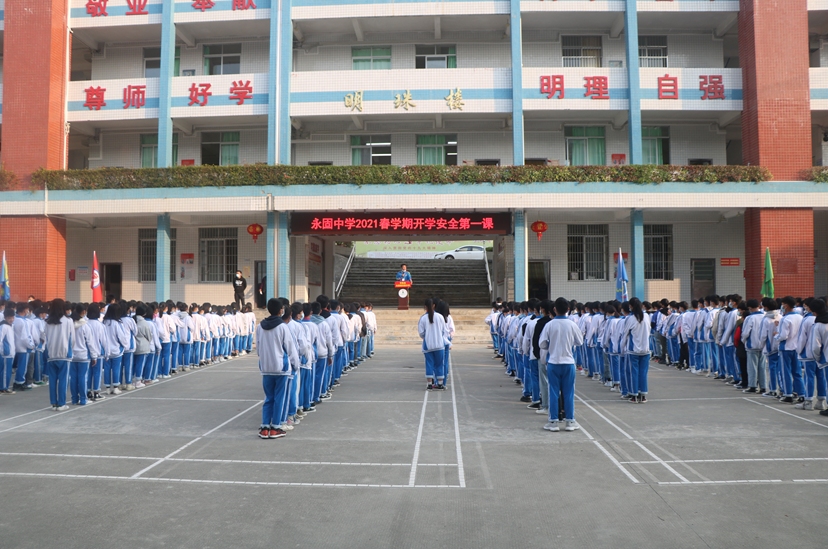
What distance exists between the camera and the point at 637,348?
27.7 feet

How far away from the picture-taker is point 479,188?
17.5 metres

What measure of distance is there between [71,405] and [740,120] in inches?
822

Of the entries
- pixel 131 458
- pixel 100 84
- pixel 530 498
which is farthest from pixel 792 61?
pixel 100 84

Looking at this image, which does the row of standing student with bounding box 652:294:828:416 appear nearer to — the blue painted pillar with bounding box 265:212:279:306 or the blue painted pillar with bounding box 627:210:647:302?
the blue painted pillar with bounding box 627:210:647:302

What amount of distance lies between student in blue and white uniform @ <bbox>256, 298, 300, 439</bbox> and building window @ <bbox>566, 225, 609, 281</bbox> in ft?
50.4

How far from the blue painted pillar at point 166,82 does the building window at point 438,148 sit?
860cm

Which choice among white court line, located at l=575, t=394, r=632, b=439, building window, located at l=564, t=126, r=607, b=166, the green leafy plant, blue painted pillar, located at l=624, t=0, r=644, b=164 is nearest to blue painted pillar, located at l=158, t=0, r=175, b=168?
the green leafy plant

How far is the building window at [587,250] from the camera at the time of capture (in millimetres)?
20328

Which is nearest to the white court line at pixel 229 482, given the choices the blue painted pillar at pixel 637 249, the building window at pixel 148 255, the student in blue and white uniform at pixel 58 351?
the student in blue and white uniform at pixel 58 351

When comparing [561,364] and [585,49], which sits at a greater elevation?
[585,49]

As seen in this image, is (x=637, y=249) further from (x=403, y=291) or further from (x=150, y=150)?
(x=150, y=150)

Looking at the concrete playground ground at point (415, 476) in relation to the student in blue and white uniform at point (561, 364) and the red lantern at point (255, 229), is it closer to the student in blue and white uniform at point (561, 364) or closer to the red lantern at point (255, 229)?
the student in blue and white uniform at point (561, 364)

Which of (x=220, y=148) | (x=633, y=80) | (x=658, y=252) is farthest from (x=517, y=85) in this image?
(x=220, y=148)

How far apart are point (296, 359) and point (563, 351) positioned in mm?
3245
